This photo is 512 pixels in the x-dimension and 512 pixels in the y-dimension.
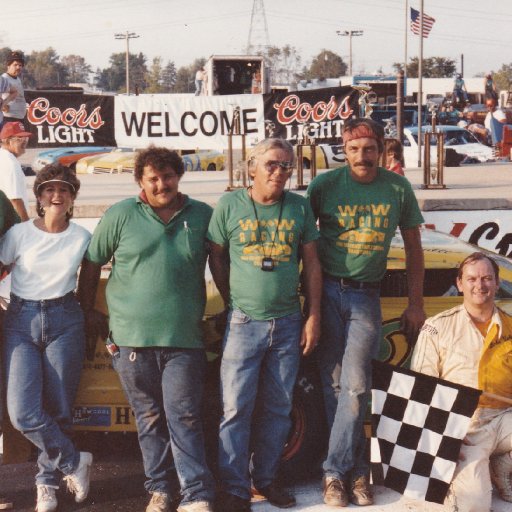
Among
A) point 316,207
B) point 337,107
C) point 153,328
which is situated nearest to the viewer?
point 153,328

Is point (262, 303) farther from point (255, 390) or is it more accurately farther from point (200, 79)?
point (200, 79)

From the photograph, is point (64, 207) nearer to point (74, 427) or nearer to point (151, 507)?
point (74, 427)

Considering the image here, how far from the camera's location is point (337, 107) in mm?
13078

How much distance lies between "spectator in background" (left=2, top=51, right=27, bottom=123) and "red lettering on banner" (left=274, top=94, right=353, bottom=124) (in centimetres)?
414

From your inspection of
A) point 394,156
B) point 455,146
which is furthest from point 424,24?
point 394,156

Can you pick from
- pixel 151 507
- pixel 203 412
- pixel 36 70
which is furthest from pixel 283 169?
pixel 36 70

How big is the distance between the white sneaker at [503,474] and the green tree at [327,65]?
114301 millimetres

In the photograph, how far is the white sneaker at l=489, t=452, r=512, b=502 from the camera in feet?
14.1

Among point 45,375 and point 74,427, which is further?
point 74,427

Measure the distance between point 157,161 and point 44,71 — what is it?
415 feet

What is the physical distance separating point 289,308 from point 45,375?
1.24 meters

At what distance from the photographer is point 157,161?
160 inches

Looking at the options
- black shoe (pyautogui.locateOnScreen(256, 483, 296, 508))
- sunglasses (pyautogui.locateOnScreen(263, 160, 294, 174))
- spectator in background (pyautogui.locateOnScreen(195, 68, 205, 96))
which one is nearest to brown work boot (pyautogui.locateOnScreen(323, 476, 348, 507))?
black shoe (pyautogui.locateOnScreen(256, 483, 296, 508))

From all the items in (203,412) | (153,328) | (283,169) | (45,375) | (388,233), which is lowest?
(203,412)
